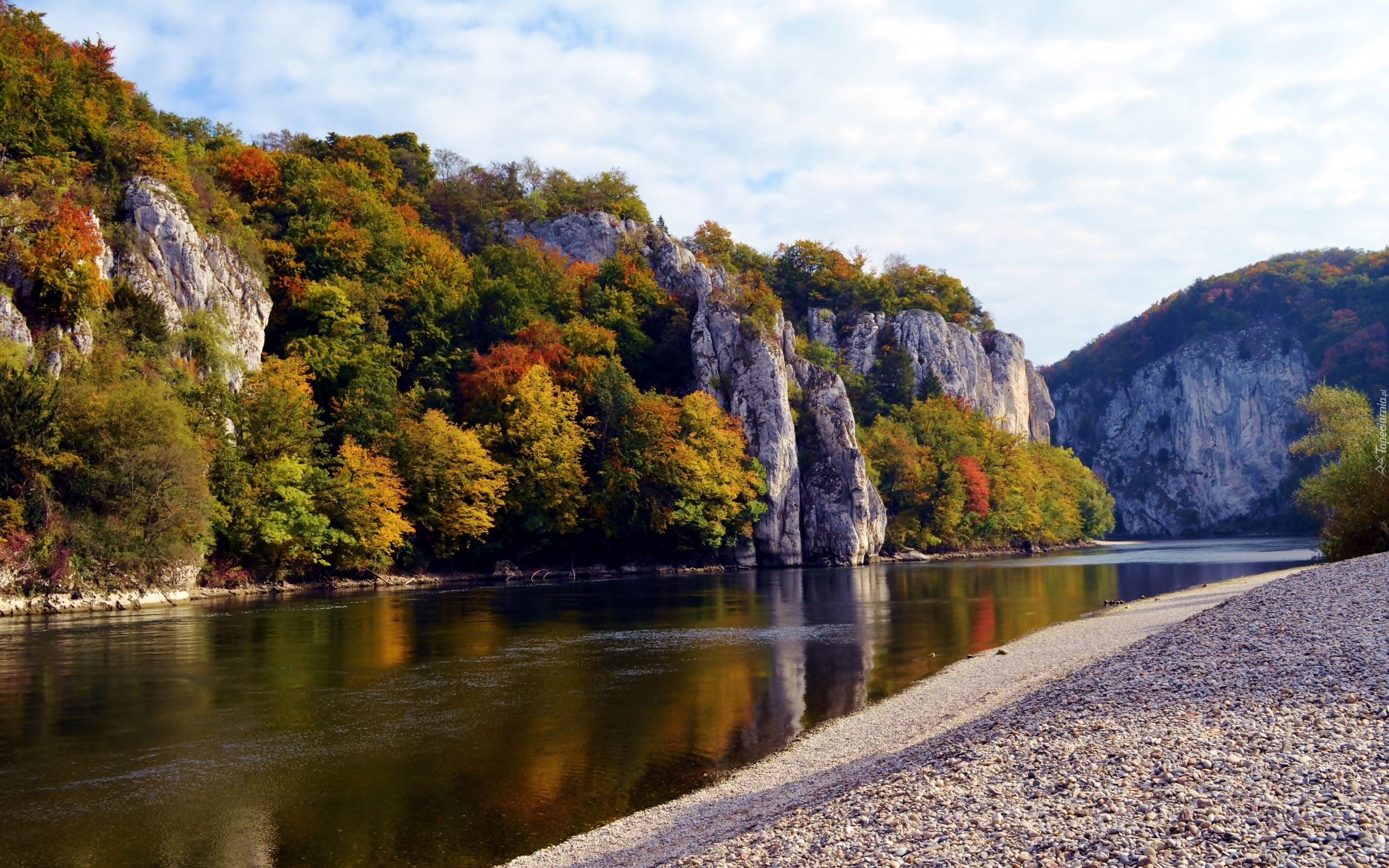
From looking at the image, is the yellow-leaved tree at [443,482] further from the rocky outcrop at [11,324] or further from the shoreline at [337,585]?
the rocky outcrop at [11,324]

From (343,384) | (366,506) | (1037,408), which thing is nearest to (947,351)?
(1037,408)

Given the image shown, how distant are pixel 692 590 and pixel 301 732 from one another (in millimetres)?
34254

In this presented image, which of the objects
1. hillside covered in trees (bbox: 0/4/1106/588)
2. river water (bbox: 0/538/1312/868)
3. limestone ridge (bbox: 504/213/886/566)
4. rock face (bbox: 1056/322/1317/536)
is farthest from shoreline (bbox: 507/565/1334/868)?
rock face (bbox: 1056/322/1317/536)

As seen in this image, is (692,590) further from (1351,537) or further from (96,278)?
(96,278)

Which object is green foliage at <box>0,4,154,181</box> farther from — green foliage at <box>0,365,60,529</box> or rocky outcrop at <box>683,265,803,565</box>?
rocky outcrop at <box>683,265,803,565</box>

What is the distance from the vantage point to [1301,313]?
15488 cm

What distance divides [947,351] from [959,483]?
2771cm

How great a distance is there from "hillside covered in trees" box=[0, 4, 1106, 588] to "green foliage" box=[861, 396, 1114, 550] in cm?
36

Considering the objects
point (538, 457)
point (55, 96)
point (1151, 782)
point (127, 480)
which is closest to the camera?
point (1151, 782)

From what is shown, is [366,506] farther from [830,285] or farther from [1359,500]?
[830,285]

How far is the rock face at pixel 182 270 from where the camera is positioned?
53.1 metres

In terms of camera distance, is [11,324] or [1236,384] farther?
[1236,384]

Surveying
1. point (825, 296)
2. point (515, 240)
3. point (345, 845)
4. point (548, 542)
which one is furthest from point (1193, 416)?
point (345, 845)

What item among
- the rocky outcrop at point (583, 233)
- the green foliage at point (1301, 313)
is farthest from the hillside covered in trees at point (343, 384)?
the green foliage at point (1301, 313)
